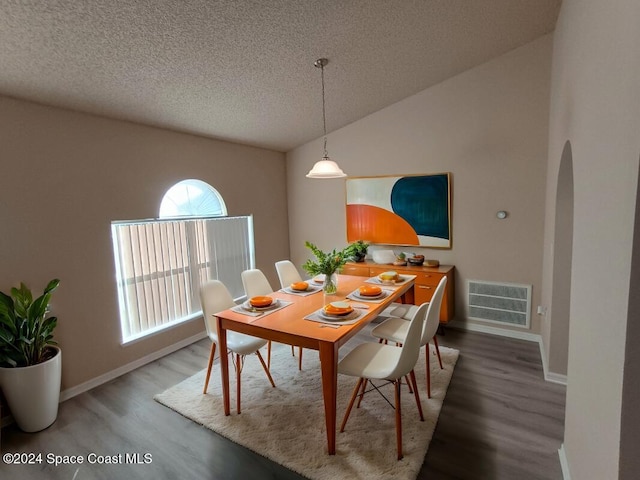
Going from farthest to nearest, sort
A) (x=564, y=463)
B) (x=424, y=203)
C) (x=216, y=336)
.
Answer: (x=424, y=203) → (x=216, y=336) → (x=564, y=463)

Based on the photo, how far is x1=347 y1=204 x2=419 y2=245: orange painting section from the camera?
4.17m

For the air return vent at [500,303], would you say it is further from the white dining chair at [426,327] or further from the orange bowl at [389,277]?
the orange bowl at [389,277]

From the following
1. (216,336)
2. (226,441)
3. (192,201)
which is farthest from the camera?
(192,201)

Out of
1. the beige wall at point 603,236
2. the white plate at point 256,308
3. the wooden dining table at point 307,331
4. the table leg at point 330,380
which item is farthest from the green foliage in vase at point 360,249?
the beige wall at point 603,236

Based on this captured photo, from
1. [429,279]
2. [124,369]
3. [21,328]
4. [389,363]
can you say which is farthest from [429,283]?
[21,328]

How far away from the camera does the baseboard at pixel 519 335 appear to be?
2766mm

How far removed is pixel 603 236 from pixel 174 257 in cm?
360

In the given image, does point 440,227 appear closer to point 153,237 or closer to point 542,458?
point 542,458

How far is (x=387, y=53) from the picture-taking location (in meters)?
2.90

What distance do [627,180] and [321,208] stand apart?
13.0 ft

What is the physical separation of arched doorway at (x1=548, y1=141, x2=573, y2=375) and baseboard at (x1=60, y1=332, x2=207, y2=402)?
3.54m

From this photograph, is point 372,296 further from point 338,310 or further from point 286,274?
point 286,274

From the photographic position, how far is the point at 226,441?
2154mm

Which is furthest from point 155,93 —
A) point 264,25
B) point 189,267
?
point 189,267
